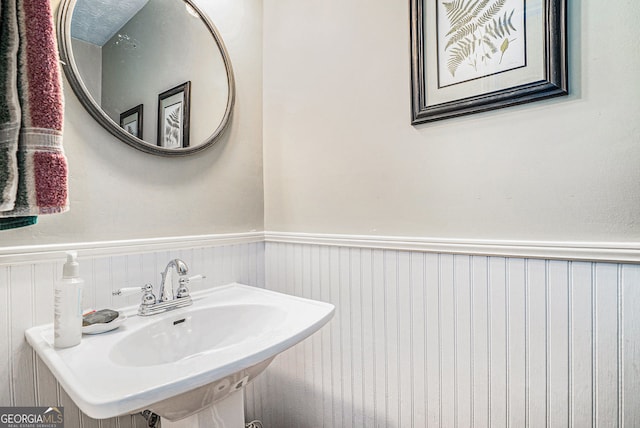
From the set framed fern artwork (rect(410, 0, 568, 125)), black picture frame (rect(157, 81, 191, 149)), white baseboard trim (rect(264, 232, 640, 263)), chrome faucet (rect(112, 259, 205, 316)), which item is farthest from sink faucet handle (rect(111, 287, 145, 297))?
framed fern artwork (rect(410, 0, 568, 125))

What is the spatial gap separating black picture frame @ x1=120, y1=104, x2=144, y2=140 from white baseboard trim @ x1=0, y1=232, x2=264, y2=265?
12.8 inches

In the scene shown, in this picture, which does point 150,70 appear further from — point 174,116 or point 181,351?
point 181,351

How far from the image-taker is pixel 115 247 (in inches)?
38.1

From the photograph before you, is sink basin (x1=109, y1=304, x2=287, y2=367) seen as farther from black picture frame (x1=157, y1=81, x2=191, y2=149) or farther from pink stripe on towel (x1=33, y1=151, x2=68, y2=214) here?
black picture frame (x1=157, y1=81, x2=191, y2=149)

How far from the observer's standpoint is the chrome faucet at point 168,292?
3.11 feet

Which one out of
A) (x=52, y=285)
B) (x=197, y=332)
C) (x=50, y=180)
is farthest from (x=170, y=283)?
(x=50, y=180)

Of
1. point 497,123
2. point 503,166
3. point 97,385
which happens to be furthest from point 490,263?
point 97,385

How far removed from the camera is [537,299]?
2.68ft

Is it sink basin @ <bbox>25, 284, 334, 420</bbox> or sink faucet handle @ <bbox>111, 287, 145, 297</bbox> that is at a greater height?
sink faucet handle @ <bbox>111, 287, 145, 297</bbox>

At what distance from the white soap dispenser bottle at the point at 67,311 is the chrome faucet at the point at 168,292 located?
0.18 meters

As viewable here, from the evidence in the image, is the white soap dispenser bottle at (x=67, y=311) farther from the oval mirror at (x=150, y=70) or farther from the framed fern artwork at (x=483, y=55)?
the framed fern artwork at (x=483, y=55)

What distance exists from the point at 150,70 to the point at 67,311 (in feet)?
2.43

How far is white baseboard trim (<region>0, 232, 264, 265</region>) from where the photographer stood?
0.81 m

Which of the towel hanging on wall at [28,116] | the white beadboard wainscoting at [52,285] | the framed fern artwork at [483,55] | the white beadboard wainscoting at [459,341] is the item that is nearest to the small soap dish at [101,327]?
the white beadboard wainscoting at [52,285]
